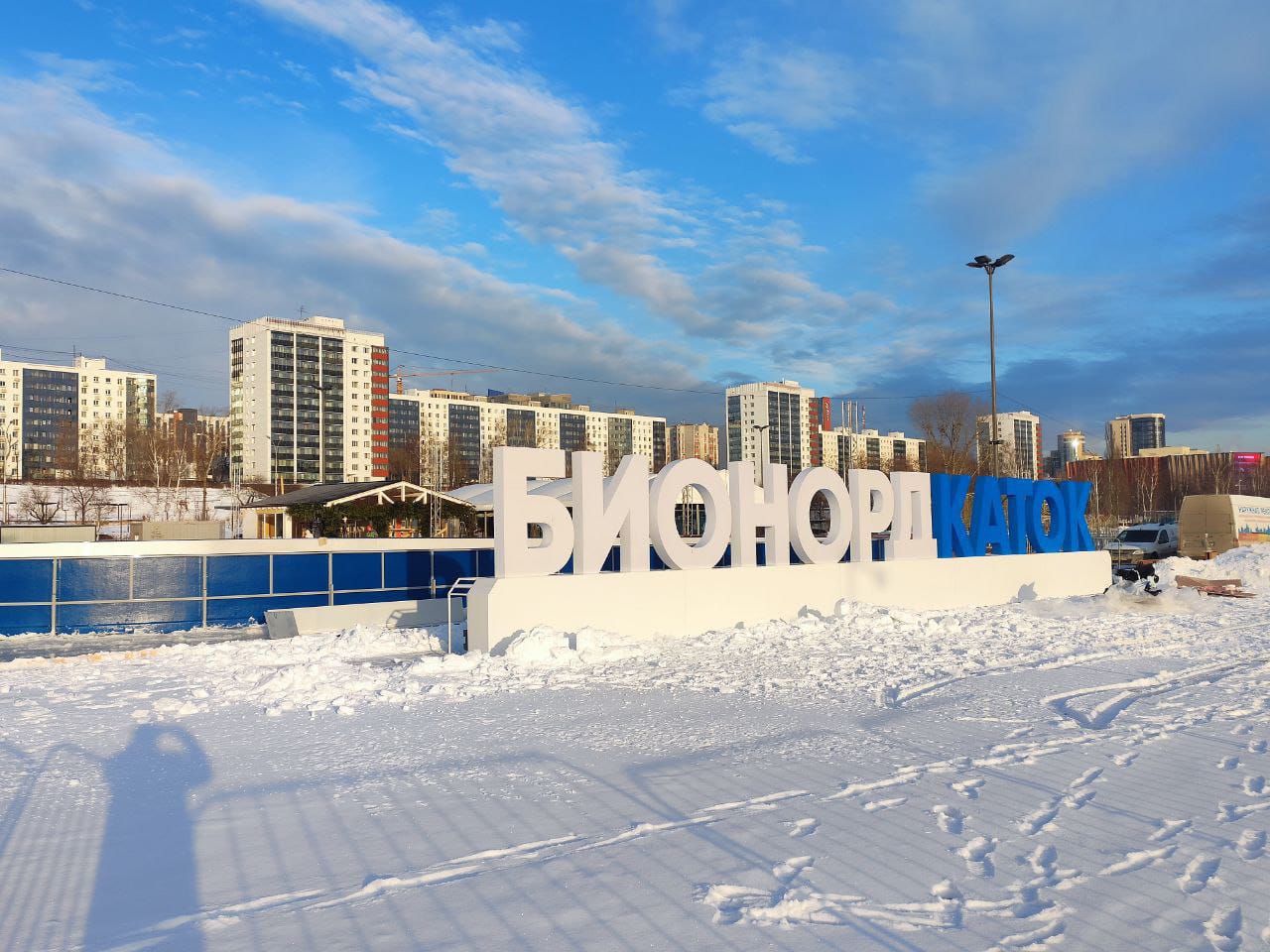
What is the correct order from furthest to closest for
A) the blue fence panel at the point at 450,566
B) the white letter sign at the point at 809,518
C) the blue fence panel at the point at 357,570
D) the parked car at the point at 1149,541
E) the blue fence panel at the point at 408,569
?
the parked car at the point at 1149,541
the blue fence panel at the point at 450,566
the blue fence panel at the point at 408,569
the blue fence panel at the point at 357,570
the white letter sign at the point at 809,518

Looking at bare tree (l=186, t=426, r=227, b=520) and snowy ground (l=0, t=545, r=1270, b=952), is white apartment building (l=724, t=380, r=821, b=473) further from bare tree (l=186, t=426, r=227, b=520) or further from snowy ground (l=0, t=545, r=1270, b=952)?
snowy ground (l=0, t=545, r=1270, b=952)

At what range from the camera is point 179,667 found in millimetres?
11258

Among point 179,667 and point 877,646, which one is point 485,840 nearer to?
point 179,667

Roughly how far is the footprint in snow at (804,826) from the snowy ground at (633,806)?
23 mm

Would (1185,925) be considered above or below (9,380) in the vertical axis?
below

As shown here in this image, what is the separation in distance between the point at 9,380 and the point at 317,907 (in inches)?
5030

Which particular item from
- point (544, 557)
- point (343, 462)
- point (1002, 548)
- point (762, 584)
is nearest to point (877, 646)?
point (762, 584)

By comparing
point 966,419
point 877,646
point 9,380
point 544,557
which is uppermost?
point 9,380

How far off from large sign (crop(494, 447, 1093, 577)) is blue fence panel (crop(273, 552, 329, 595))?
9.41 metres

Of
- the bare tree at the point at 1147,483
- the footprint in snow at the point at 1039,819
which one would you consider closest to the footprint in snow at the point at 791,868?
the footprint in snow at the point at 1039,819

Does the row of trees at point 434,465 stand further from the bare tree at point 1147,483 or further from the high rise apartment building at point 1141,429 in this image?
the high rise apartment building at point 1141,429

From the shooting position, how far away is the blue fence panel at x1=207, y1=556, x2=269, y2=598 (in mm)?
21047

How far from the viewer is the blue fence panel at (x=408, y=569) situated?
23.5m

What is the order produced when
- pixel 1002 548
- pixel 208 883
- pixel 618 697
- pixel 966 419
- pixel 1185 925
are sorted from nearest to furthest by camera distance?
1. pixel 1185 925
2. pixel 208 883
3. pixel 618 697
4. pixel 1002 548
5. pixel 966 419
